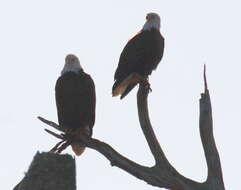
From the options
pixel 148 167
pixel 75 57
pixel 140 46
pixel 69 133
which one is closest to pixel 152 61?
pixel 140 46

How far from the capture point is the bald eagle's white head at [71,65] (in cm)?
1188

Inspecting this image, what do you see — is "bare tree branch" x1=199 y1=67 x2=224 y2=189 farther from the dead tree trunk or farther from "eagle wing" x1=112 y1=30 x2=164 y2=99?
"eagle wing" x1=112 y1=30 x2=164 y2=99

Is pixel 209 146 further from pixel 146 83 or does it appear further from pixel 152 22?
pixel 152 22

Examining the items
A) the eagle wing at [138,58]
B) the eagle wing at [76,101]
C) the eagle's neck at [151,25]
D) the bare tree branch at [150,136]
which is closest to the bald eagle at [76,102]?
the eagle wing at [76,101]

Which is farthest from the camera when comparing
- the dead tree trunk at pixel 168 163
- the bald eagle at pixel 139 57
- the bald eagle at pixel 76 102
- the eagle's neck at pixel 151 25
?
the eagle's neck at pixel 151 25

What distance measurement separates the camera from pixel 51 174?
30.4 ft

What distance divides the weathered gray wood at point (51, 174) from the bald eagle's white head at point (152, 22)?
3.46 m

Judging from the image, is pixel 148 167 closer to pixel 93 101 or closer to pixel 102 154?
pixel 102 154

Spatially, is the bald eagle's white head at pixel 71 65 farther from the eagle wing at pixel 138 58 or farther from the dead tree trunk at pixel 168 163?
the dead tree trunk at pixel 168 163

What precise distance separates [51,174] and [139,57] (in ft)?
10.3

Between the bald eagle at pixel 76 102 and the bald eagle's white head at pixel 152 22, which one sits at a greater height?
the bald eagle's white head at pixel 152 22

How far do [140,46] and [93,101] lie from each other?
1052 millimetres

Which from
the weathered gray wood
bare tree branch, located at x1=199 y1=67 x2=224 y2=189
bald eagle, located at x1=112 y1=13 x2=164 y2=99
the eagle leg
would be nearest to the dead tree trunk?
bare tree branch, located at x1=199 y1=67 x2=224 y2=189

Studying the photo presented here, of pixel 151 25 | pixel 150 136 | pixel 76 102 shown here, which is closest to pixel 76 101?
pixel 76 102
